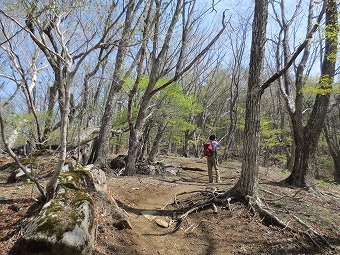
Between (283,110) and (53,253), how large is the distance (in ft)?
77.9

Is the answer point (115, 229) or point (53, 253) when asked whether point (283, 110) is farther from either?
point (53, 253)

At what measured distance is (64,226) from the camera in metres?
3.34

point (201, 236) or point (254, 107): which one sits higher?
point (254, 107)

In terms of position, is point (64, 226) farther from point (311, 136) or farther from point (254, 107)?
point (311, 136)

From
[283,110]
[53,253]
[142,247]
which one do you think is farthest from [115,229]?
[283,110]

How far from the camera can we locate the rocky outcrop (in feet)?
10.1

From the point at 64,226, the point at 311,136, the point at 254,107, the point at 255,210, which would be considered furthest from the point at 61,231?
the point at 311,136

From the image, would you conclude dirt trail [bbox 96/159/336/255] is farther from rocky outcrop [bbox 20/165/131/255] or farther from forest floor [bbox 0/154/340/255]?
rocky outcrop [bbox 20/165/131/255]

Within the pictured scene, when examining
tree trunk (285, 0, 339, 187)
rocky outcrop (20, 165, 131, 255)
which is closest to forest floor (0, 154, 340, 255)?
rocky outcrop (20, 165, 131, 255)

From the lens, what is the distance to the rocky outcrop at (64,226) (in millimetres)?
3088

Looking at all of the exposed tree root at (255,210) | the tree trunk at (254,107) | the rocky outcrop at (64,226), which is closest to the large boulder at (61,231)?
the rocky outcrop at (64,226)

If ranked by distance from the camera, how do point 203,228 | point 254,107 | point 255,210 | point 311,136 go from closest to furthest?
point 203,228 < point 255,210 < point 254,107 < point 311,136

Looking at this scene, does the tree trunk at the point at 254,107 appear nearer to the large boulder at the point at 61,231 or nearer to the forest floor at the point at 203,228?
the forest floor at the point at 203,228

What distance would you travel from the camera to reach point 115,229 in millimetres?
4566
